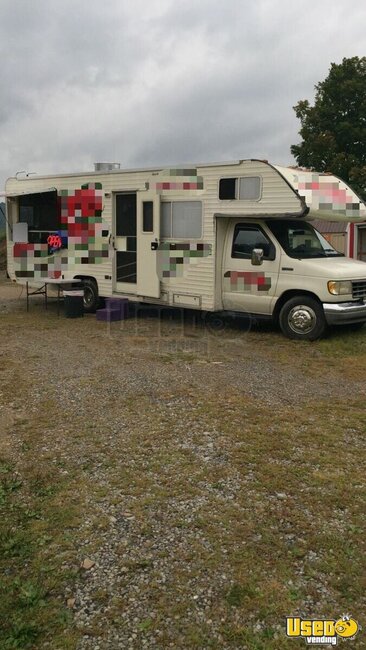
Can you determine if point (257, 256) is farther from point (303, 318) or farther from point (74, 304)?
point (74, 304)

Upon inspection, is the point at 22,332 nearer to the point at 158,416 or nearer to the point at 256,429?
the point at 158,416

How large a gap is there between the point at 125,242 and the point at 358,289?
4411mm

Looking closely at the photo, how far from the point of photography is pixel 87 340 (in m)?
9.01

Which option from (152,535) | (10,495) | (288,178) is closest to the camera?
(152,535)

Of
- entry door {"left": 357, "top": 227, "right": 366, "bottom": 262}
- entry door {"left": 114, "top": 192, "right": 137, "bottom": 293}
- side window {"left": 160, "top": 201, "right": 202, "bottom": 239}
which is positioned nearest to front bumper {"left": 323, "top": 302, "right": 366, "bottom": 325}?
side window {"left": 160, "top": 201, "right": 202, "bottom": 239}

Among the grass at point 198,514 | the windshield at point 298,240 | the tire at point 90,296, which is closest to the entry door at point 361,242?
the windshield at point 298,240

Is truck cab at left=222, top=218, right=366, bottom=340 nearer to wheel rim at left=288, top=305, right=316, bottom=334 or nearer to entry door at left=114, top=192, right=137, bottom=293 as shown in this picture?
wheel rim at left=288, top=305, right=316, bottom=334

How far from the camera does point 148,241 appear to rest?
10031 mm

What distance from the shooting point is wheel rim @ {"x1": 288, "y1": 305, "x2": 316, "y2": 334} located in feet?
28.6

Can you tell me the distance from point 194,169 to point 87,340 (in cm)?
336

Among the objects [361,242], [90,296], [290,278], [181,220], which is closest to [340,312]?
[290,278]

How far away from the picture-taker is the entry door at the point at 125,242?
10.4 meters

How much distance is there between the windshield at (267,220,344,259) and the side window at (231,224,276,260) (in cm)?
19

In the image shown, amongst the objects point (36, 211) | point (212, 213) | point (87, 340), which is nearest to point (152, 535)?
point (87, 340)
